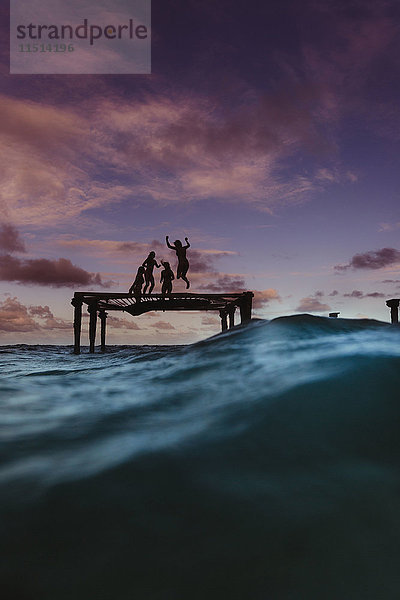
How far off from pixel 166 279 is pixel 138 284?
52.1 inches

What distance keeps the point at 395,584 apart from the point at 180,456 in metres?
1.05

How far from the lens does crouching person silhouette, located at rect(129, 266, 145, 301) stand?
16781 mm

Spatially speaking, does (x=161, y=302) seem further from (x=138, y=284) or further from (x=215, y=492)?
(x=215, y=492)

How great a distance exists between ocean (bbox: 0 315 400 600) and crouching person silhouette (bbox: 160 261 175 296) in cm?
1393

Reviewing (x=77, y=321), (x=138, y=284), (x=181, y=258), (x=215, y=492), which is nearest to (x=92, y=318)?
(x=77, y=321)

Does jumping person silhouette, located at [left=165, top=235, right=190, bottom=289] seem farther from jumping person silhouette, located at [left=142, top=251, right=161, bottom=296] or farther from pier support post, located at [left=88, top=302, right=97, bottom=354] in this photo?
pier support post, located at [left=88, top=302, right=97, bottom=354]

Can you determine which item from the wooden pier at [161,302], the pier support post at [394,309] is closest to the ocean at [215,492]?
the wooden pier at [161,302]

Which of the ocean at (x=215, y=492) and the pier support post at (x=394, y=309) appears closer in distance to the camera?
the ocean at (x=215, y=492)

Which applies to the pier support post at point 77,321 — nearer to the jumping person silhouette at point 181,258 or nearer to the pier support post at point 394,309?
the jumping person silhouette at point 181,258

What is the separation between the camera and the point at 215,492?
151cm

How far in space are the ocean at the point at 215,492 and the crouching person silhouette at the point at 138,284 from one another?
13821 millimetres

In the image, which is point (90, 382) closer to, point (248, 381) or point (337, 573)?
point (248, 381)

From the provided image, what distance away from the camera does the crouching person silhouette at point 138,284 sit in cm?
1678

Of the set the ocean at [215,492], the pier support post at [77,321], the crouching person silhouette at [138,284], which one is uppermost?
the crouching person silhouette at [138,284]
